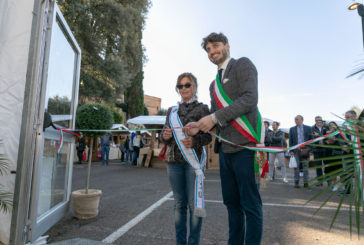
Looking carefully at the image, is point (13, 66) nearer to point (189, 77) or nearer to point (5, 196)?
point (5, 196)

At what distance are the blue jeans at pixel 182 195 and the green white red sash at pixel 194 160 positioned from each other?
65 millimetres

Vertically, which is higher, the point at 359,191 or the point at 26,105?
the point at 26,105

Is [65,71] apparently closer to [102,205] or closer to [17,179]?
[17,179]

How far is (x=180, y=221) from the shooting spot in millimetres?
2303

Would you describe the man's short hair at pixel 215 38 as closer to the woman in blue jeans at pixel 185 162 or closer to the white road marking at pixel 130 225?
the woman in blue jeans at pixel 185 162

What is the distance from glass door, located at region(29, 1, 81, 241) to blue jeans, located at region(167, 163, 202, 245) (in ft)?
4.76

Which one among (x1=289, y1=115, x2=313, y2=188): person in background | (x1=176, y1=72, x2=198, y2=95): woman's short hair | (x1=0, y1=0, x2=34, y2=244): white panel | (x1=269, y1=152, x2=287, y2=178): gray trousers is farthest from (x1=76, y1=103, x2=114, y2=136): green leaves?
(x1=269, y1=152, x2=287, y2=178): gray trousers

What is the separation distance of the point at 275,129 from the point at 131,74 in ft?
37.2

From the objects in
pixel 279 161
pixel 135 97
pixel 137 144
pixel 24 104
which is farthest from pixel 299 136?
pixel 135 97

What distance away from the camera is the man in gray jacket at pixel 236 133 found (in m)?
1.76

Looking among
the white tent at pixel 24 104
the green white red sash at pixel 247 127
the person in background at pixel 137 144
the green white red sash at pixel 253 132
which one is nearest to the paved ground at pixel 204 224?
the green white red sash at pixel 253 132

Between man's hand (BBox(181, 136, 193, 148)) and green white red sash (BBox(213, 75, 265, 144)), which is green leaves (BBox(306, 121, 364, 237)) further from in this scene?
man's hand (BBox(181, 136, 193, 148))

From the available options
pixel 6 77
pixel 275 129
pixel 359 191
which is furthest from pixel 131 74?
pixel 359 191

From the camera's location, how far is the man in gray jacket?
5.78 ft
